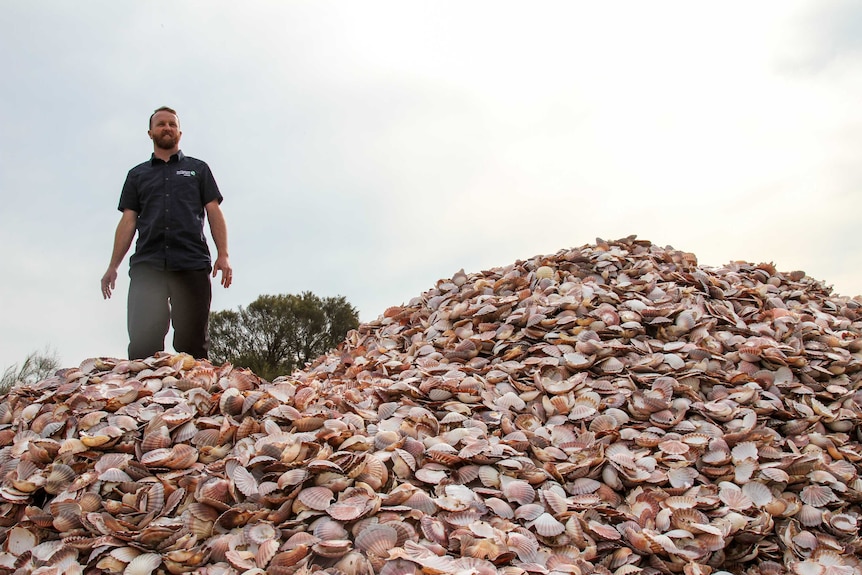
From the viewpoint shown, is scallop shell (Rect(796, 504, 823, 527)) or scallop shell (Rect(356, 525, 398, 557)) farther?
scallop shell (Rect(796, 504, 823, 527))

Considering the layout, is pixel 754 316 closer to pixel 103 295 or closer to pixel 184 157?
pixel 184 157

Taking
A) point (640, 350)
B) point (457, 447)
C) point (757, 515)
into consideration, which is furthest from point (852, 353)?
point (457, 447)

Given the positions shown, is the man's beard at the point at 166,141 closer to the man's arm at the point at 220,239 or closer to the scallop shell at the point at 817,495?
the man's arm at the point at 220,239

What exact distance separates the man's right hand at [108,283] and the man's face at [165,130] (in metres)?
0.89

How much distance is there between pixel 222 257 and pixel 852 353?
160 inches

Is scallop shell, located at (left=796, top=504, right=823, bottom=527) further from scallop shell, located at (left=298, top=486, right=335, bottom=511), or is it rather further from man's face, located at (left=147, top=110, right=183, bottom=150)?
man's face, located at (left=147, top=110, right=183, bottom=150)

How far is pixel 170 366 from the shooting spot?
11.4 feet

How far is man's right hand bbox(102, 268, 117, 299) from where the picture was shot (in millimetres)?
4344

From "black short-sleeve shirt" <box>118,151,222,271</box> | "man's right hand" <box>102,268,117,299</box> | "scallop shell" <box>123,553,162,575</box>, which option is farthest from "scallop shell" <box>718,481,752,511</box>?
"man's right hand" <box>102,268,117,299</box>

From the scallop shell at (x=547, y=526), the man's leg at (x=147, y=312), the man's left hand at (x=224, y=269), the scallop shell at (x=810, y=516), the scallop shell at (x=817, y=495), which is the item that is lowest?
the scallop shell at (x=810, y=516)

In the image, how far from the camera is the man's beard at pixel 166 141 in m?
4.44

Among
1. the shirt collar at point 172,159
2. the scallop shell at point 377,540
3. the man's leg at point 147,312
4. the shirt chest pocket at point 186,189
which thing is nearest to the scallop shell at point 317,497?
the scallop shell at point 377,540

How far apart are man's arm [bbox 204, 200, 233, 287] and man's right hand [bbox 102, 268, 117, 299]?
64 cm

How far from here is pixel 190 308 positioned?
4.34 metres
